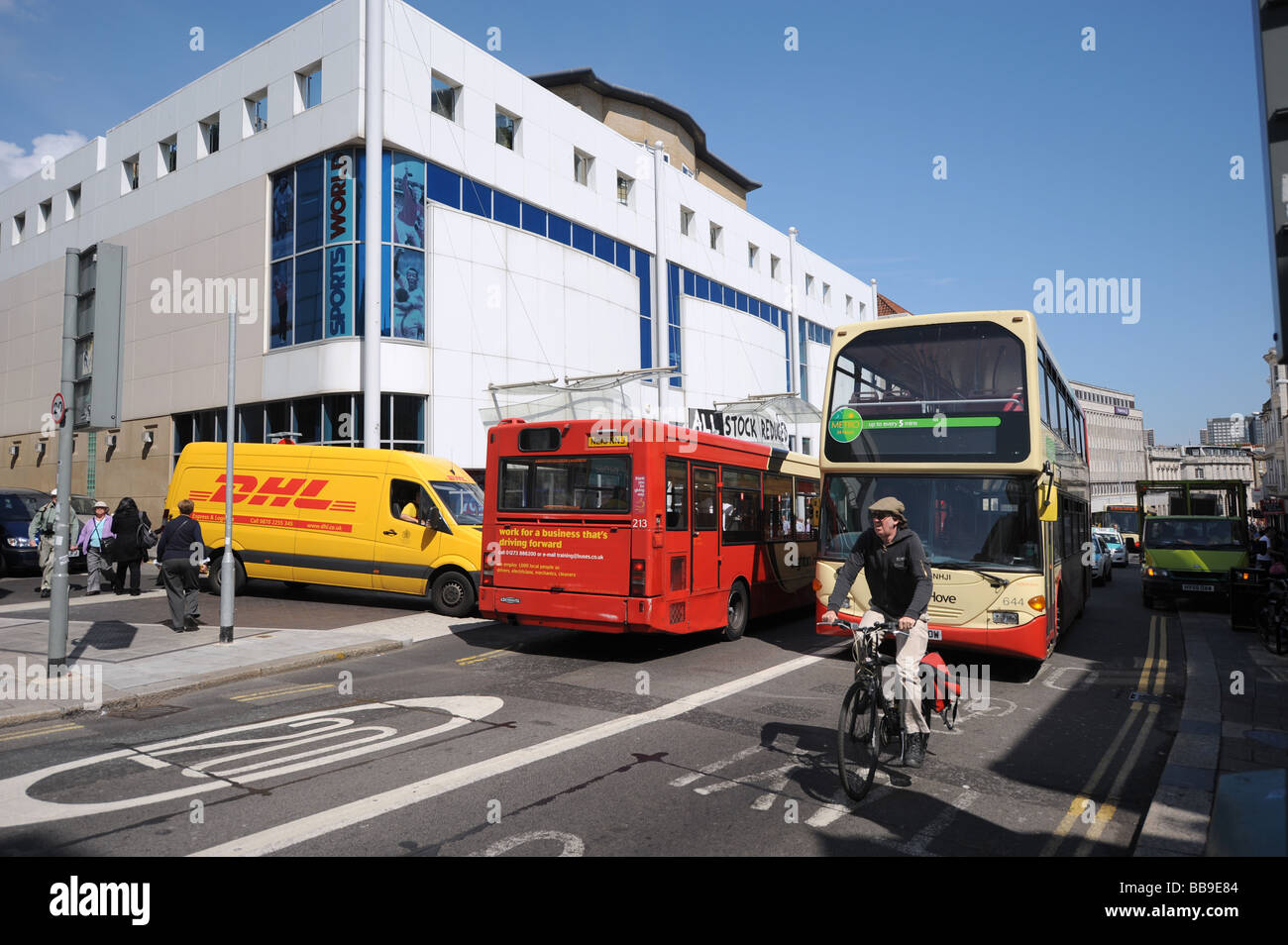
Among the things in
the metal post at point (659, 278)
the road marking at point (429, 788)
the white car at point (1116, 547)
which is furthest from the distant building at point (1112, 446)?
the road marking at point (429, 788)

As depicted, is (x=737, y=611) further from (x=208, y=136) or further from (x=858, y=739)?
(x=208, y=136)

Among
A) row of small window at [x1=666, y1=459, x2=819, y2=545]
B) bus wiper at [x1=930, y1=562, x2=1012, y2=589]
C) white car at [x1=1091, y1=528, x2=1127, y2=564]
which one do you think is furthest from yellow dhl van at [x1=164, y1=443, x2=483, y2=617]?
white car at [x1=1091, y1=528, x2=1127, y2=564]

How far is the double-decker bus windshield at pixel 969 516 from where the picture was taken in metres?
9.05

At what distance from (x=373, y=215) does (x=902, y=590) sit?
20004mm

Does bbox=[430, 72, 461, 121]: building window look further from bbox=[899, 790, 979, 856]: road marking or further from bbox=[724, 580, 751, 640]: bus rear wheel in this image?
bbox=[899, 790, 979, 856]: road marking

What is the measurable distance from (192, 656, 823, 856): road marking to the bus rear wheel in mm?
3827

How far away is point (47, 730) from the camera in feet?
22.7

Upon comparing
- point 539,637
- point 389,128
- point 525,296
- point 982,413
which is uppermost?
point 389,128

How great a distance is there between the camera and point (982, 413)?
30.6 ft
